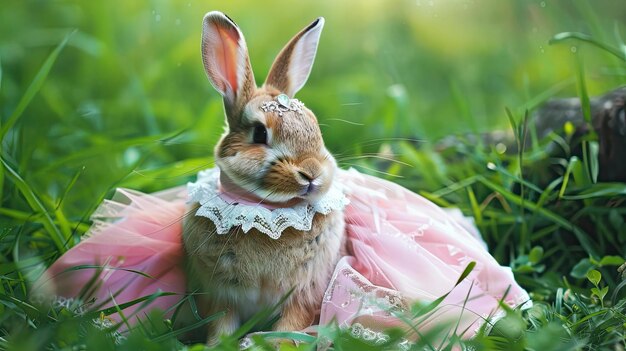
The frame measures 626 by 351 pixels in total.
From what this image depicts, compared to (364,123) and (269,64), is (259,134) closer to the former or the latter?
(364,123)

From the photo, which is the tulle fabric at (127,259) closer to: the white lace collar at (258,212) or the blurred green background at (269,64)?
the white lace collar at (258,212)

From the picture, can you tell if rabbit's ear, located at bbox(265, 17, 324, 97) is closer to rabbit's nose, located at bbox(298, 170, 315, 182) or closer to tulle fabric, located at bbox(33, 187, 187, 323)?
rabbit's nose, located at bbox(298, 170, 315, 182)

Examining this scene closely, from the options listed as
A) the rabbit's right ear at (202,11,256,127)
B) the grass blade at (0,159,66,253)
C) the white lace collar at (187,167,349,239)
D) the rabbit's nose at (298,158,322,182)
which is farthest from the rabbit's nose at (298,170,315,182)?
the grass blade at (0,159,66,253)

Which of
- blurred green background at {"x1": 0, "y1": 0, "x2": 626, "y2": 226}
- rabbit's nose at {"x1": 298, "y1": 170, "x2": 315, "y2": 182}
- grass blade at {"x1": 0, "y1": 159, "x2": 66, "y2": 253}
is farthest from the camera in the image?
blurred green background at {"x1": 0, "y1": 0, "x2": 626, "y2": 226}

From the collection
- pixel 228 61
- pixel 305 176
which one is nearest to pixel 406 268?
pixel 305 176

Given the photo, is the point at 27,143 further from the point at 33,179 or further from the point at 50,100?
the point at 50,100

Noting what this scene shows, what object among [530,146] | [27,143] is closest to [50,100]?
[27,143]
